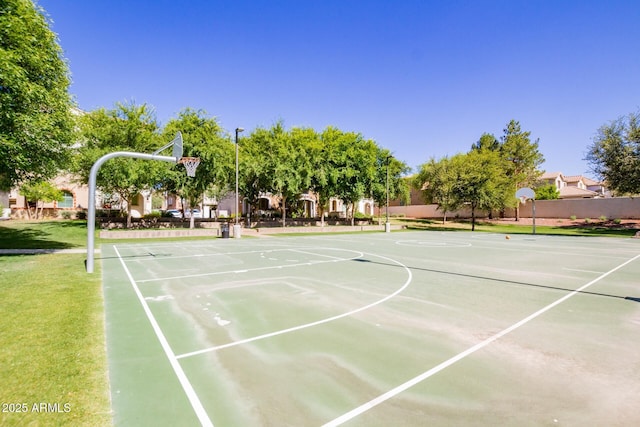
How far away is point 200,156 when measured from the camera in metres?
31.2

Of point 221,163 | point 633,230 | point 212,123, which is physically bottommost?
point 633,230

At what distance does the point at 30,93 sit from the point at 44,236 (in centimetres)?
1648

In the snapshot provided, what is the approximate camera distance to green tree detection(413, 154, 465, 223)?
43994mm

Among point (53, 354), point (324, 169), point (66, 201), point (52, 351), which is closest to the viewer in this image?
point (53, 354)

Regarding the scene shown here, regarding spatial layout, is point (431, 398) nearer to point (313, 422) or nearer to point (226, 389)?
point (313, 422)

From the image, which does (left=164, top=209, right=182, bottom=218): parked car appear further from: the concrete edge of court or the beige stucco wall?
the beige stucco wall

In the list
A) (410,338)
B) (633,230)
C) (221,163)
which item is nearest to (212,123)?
(221,163)

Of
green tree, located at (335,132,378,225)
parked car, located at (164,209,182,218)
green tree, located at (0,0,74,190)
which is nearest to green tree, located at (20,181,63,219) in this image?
parked car, located at (164,209,182,218)

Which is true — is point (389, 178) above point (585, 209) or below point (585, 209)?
above

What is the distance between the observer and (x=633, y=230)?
40.6 metres

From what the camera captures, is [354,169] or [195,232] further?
[354,169]

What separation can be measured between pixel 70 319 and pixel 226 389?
A: 4.47m

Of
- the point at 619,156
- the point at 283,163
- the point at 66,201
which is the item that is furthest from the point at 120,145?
the point at 619,156

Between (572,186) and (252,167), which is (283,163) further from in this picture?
(572,186)
